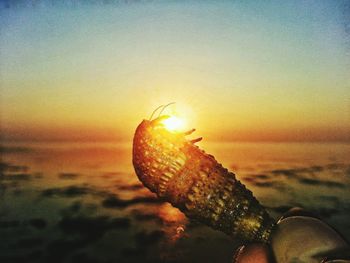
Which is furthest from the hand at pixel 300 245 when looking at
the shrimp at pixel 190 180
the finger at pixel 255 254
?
the shrimp at pixel 190 180

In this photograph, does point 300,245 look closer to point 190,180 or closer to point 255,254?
point 255,254

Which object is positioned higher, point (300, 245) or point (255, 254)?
point (300, 245)

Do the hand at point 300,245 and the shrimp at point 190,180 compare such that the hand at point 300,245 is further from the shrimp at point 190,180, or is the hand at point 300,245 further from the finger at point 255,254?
the shrimp at point 190,180

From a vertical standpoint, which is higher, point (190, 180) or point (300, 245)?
point (190, 180)

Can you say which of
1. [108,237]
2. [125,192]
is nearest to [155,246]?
[108,237]

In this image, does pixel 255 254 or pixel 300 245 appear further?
pixel 255 254

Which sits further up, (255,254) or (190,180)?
(190,180)

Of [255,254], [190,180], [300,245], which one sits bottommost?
[255,254]

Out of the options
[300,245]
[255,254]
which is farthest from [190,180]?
[300,245]

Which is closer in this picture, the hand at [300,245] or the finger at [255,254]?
the hand at [300,245]
